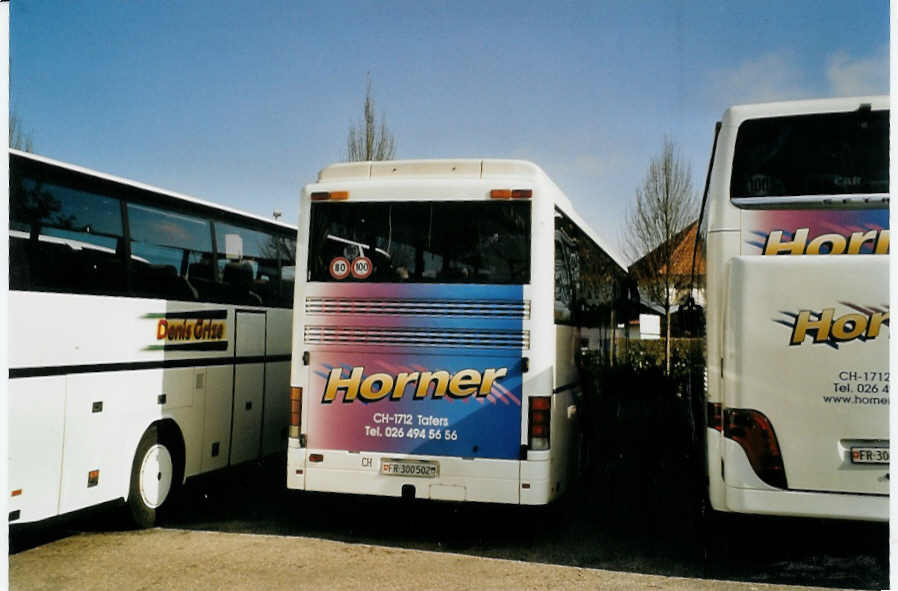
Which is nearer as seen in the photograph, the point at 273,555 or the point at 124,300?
the point at 273,555

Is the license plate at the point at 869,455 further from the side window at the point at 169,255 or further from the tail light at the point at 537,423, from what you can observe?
the side window at the point at 169,255

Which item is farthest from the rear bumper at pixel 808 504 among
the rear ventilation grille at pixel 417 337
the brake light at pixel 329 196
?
the brake light at pixel 329 196

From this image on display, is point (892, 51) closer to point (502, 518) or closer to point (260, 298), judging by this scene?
point (502, 518)

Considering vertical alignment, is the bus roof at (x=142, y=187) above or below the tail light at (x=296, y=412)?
above

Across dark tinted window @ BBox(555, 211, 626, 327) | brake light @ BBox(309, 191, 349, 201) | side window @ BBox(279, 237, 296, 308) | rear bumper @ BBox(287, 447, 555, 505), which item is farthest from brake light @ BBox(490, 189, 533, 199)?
side window @ BBox(279, 237, 296, 308)

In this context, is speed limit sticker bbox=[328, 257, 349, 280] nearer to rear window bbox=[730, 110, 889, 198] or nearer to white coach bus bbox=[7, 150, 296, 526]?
white coach bus bbox=[7, 150, 296, 526]

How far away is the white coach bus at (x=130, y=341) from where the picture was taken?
20.7 feet

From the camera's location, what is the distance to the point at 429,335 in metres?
7.21

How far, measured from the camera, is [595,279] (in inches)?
414

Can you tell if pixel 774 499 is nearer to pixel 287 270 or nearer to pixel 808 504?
pixel 808 504

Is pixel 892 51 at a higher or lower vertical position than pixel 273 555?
higher

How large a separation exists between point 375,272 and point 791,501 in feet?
12.1

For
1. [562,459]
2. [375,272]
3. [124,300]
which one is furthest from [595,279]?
[124,300]

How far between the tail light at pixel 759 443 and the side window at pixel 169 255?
5147mm
